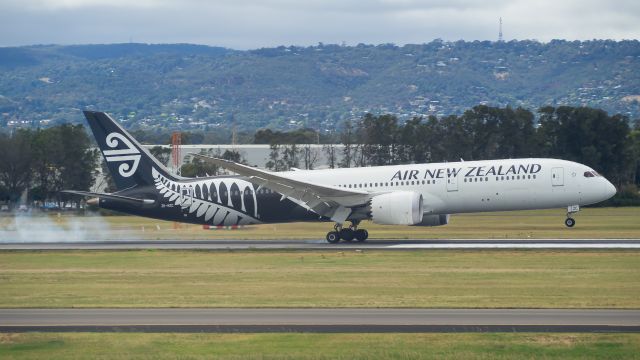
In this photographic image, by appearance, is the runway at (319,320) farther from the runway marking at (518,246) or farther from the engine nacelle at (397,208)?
the engine nacelle at (397,208)

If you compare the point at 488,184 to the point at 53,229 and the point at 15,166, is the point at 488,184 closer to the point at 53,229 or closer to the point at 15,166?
the point at 53,229

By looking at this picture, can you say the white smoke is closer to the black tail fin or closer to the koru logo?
the black tail fin

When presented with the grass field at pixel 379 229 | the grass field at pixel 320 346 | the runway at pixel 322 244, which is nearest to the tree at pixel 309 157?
the grass field at pixel 379 229

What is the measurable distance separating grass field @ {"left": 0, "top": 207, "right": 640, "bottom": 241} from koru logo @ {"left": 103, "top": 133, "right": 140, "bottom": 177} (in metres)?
6.15

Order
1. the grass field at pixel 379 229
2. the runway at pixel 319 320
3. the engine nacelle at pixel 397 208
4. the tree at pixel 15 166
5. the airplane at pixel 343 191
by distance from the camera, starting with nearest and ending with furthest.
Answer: the runway at pixel 319 320 → the engine nacelle at pixel 397 208 → the airplane at pixel 343 191 → the grass field at pixel 379 229 → the tree at pixel 15 166

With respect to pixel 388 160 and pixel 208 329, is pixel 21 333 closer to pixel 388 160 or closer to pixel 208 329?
pixel 208 329

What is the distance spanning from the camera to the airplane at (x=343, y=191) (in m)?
50.9

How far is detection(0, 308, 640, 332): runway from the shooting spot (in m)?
24.0

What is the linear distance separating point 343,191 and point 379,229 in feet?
45.0

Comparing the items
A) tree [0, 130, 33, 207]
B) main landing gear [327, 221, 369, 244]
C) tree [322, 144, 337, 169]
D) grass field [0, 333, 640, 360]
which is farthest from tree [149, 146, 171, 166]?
grass field [0, 333, 640, 360]

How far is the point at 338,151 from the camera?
11788 centimetres

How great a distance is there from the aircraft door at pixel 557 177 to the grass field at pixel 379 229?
3032mm

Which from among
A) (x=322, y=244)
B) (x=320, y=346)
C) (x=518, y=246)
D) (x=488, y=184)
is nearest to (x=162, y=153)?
(x=322, y=244)

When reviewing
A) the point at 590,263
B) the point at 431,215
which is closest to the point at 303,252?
the point at 431,215
